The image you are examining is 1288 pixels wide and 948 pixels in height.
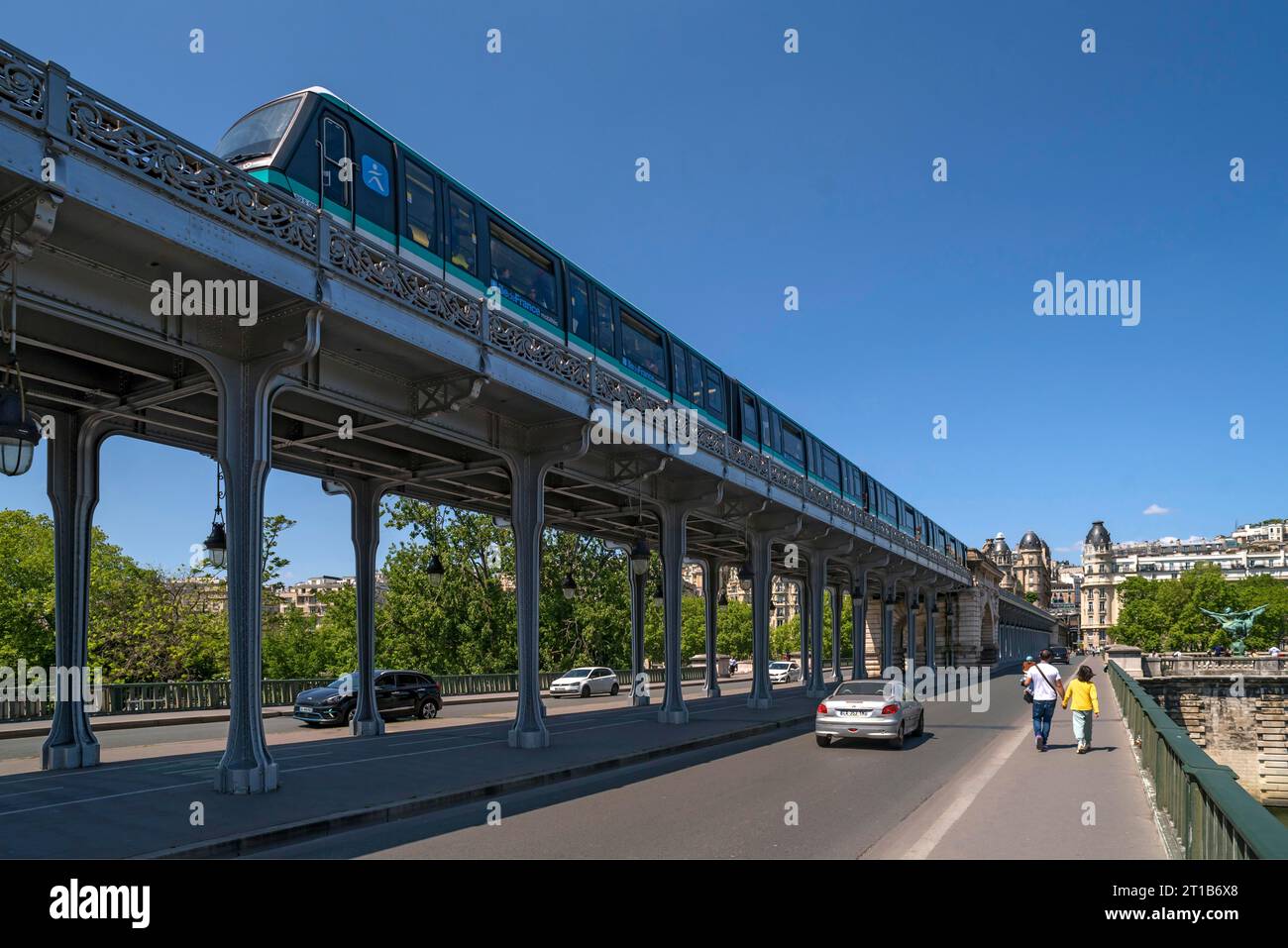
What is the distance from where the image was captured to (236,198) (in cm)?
1077

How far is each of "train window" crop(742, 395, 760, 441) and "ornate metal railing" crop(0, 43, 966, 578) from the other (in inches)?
514

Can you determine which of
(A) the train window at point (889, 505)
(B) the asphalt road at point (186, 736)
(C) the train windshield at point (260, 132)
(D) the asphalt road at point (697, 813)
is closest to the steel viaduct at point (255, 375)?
(B) the asphalt road at point (186, 736)

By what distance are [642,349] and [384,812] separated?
1408 centimetres

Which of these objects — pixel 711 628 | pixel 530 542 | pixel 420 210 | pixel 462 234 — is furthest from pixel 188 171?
pixel 711 628

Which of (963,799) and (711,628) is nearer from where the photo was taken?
(963,799)

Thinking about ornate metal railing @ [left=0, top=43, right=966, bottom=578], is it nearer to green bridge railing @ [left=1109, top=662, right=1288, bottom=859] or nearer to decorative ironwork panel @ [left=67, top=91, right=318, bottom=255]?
decorative ironwork panel @ [left=67, top=91, right=318, bottom=255]

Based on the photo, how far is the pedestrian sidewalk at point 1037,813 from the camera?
8945 mm

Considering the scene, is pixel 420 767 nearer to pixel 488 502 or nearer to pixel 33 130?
pixel 33 130

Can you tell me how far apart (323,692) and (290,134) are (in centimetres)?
1618

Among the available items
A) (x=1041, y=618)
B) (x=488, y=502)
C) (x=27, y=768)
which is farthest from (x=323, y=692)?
(x=1041, y=618)

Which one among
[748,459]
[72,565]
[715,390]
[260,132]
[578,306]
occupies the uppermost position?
[260,132]

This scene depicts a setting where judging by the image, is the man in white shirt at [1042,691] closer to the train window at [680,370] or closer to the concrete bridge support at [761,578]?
the train window at [680,370]

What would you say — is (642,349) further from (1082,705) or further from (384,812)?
(384,812)

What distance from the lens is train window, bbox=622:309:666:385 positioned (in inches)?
868
